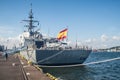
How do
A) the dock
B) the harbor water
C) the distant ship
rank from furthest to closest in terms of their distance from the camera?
the distant ship < the harbor water < the dock

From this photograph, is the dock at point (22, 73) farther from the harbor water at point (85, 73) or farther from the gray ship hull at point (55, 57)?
the gray ship hull at point (55, 57)

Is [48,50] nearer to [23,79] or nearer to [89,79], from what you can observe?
[89,79]

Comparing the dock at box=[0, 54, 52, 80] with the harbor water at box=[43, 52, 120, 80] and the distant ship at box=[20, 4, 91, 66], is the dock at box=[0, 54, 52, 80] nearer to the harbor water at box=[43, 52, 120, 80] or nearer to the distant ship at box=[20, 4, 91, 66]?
the harbor water at box=[43, 52, 120, 80]

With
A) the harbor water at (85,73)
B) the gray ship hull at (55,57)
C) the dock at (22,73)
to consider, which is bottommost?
the harbor water at (85,73)

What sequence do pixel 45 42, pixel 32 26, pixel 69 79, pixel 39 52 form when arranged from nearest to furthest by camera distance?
1. pixel 69 79
2. pixel 39 52
3. pixel 45 42
4. pixel 32 26

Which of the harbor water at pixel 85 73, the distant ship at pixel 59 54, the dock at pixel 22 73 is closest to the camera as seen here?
the dock at pixel 22 73

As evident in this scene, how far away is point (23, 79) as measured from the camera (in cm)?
1773

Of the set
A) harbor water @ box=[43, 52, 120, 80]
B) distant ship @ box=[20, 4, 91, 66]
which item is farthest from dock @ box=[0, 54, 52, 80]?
distant ship @ box=[20, 4, 91, 66]

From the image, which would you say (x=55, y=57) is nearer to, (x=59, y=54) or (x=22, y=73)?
(x=59, y=54)

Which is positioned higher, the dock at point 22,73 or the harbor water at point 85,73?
the dock at point 22,73

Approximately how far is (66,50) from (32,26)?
22357 millimetres

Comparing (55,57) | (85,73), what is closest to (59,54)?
(55,57)

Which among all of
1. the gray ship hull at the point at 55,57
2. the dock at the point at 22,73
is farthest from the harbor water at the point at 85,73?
the dock at the point at 22,73

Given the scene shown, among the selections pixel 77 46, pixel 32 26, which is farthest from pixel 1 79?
pixel 32 26
